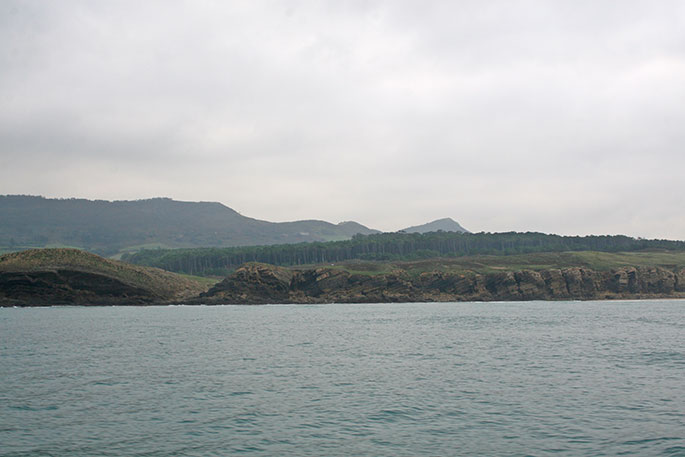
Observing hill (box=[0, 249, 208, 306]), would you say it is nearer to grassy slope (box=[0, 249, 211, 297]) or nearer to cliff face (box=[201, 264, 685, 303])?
grassy slope (box=[0, 249, 211, 297])

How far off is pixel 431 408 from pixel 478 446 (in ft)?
25.2

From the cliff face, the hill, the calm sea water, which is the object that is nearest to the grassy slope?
the hill

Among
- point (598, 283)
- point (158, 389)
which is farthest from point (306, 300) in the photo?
point (158, 389)

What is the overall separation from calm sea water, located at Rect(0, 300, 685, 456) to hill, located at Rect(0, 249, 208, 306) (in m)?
120

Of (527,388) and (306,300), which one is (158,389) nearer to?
(527,388)

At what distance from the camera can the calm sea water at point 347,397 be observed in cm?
2733

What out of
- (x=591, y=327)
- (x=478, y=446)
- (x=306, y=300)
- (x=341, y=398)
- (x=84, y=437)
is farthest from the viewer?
(x=306, y=300)

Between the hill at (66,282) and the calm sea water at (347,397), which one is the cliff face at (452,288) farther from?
the calm sea water at (347,397)

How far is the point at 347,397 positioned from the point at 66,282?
6645 inches

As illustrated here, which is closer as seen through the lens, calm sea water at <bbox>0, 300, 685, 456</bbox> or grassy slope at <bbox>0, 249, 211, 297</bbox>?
calm sea water at <bbox>0, 300, 685, 456</bbox>

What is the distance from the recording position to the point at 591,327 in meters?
87.8

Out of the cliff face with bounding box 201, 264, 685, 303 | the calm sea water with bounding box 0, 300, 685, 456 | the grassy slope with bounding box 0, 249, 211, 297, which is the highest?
the grassy slope with bounding box 0, 249, 211, 297

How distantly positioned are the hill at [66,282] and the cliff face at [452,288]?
2414cm

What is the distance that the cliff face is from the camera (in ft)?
641
